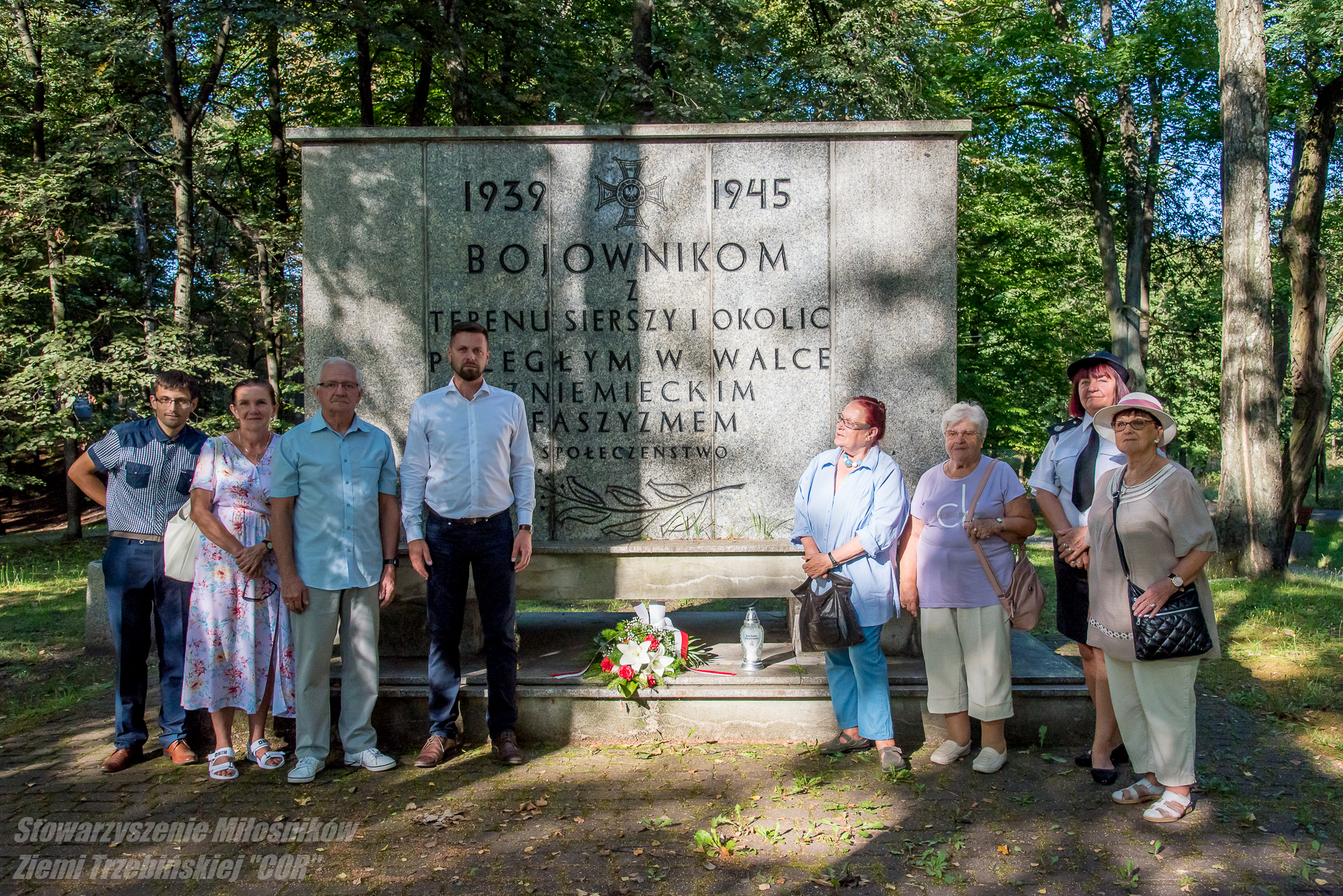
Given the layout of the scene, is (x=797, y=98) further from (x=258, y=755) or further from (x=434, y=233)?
(x=258, y=755)

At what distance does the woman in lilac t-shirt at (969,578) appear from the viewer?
4.56 meters

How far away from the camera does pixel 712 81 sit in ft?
45.1

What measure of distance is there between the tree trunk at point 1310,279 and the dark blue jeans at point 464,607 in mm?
9985

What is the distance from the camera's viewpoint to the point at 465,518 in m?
4.64

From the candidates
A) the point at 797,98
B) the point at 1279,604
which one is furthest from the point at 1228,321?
the point at 797,98

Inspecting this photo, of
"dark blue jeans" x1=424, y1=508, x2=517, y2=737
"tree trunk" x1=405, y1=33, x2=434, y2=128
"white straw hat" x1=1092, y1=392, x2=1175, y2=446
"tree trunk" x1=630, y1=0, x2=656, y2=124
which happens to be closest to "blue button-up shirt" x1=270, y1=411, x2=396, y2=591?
"dark blue jeans" x1=424, y1=508, x2=517, y2=737

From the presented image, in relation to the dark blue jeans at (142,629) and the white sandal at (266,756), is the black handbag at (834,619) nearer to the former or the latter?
the white sandal at (266,756)

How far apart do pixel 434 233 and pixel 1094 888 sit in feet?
15.7

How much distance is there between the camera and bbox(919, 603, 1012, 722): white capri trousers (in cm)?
456

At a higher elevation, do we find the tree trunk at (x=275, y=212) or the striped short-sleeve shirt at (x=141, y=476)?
the tree trunk at (x=275, y=212)

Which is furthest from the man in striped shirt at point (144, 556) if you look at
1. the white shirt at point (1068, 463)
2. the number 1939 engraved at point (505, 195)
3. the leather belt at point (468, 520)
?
the white shirt at point (1068, 463)

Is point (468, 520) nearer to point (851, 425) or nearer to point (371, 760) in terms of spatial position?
point (371, 760)

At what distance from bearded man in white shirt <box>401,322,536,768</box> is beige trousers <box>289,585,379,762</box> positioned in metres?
0.29

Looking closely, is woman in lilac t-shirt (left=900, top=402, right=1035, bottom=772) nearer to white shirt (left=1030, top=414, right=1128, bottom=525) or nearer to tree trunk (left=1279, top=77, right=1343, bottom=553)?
white shirt (left=1030, top=414, right=1128, bottom=525)
